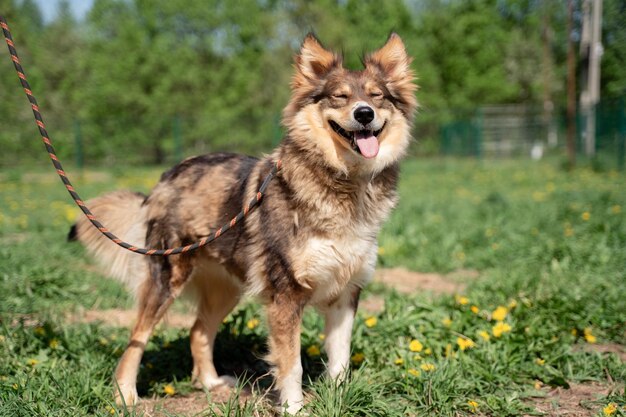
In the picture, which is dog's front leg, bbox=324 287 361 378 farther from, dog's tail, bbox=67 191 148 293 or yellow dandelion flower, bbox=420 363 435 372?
dog's tail, bbox=67 191 148 293

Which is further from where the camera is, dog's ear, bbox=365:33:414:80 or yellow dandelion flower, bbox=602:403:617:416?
dog's ear, bbox=365:33:414:80

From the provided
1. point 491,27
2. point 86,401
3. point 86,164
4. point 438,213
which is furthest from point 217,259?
point 491,27

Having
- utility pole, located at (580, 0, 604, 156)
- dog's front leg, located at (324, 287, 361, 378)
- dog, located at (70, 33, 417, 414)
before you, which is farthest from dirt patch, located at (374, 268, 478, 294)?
utility pole, located at (580, 0, 604, 156)

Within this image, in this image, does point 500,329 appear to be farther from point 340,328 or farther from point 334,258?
point 334,258

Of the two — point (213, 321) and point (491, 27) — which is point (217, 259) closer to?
point (213, 321)

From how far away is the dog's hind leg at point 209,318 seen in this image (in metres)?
3.95

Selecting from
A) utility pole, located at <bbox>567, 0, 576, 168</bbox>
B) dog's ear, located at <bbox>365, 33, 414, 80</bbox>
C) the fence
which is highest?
dog's ear, located at <bbox>365, 33, 414, 80</bbox>

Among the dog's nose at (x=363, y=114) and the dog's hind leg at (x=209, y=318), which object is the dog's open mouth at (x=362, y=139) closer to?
the dog's nose at (x=363, y=114)

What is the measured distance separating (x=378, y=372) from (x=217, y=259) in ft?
4.28

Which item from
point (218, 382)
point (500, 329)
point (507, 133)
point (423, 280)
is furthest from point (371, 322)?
point (507, 133)

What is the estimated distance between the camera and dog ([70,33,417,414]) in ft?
10.6

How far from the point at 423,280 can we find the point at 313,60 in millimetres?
3381

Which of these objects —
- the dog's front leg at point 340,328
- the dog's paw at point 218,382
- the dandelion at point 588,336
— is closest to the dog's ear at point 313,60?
the dog's front leg at point 340,328

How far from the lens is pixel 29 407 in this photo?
298 centimetres
